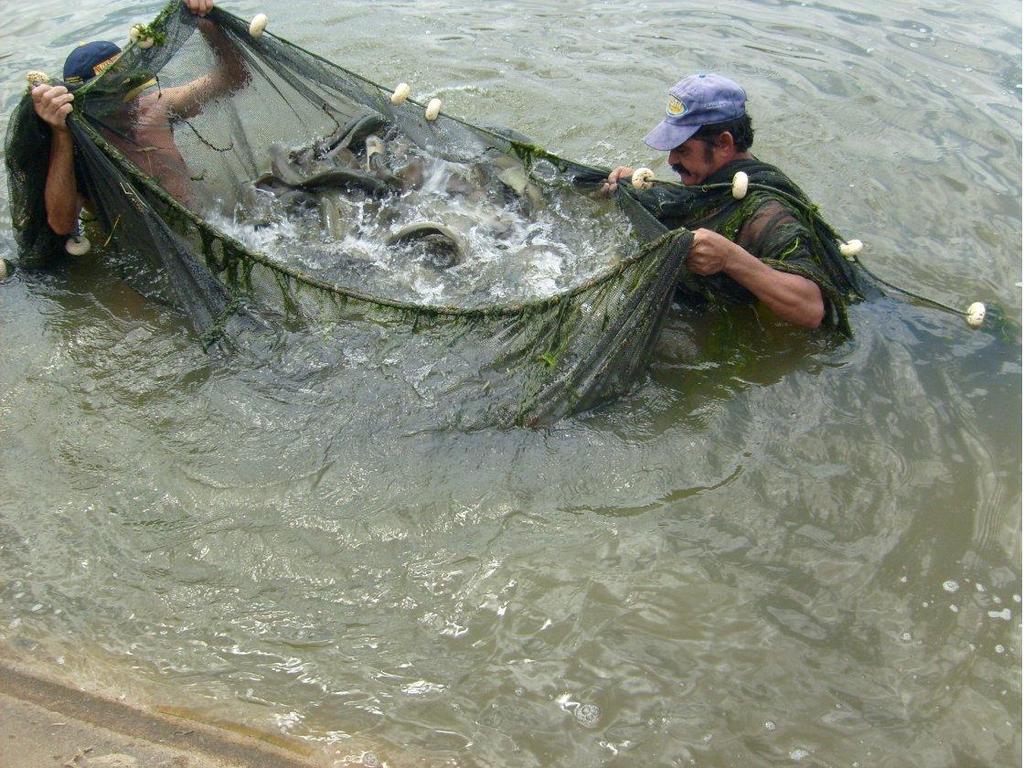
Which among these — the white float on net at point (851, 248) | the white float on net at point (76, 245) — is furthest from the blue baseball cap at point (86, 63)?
the white float on net at point (851, 248)

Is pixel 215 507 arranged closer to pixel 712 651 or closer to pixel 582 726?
pixel 582 726

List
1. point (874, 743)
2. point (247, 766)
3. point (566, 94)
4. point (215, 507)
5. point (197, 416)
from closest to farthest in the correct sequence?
point (247, 766)
point (874, 743)
point (215, 507)
point (197, 416)
point (566, 94)

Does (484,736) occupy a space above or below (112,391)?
below

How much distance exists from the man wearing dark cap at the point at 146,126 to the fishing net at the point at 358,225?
12mm

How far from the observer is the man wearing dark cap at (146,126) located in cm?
426

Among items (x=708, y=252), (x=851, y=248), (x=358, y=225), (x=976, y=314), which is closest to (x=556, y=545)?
(x=708, y=252)

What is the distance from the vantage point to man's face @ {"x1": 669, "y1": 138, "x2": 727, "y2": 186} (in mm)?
4117

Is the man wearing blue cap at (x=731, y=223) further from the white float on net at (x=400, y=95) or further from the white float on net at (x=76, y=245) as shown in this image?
the white float on net at (x=76, y=245)

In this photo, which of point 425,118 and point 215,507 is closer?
point 215,507

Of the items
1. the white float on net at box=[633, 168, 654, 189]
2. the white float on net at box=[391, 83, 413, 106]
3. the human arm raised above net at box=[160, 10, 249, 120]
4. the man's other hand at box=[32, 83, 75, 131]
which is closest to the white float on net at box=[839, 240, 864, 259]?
the white float on net at box=[633, 168, 654, 189]

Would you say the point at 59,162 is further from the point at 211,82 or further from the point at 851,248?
the point at 851,248

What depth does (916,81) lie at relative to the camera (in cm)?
745

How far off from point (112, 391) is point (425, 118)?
2.51 m

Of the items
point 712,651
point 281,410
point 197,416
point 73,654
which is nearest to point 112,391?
point 197,416
